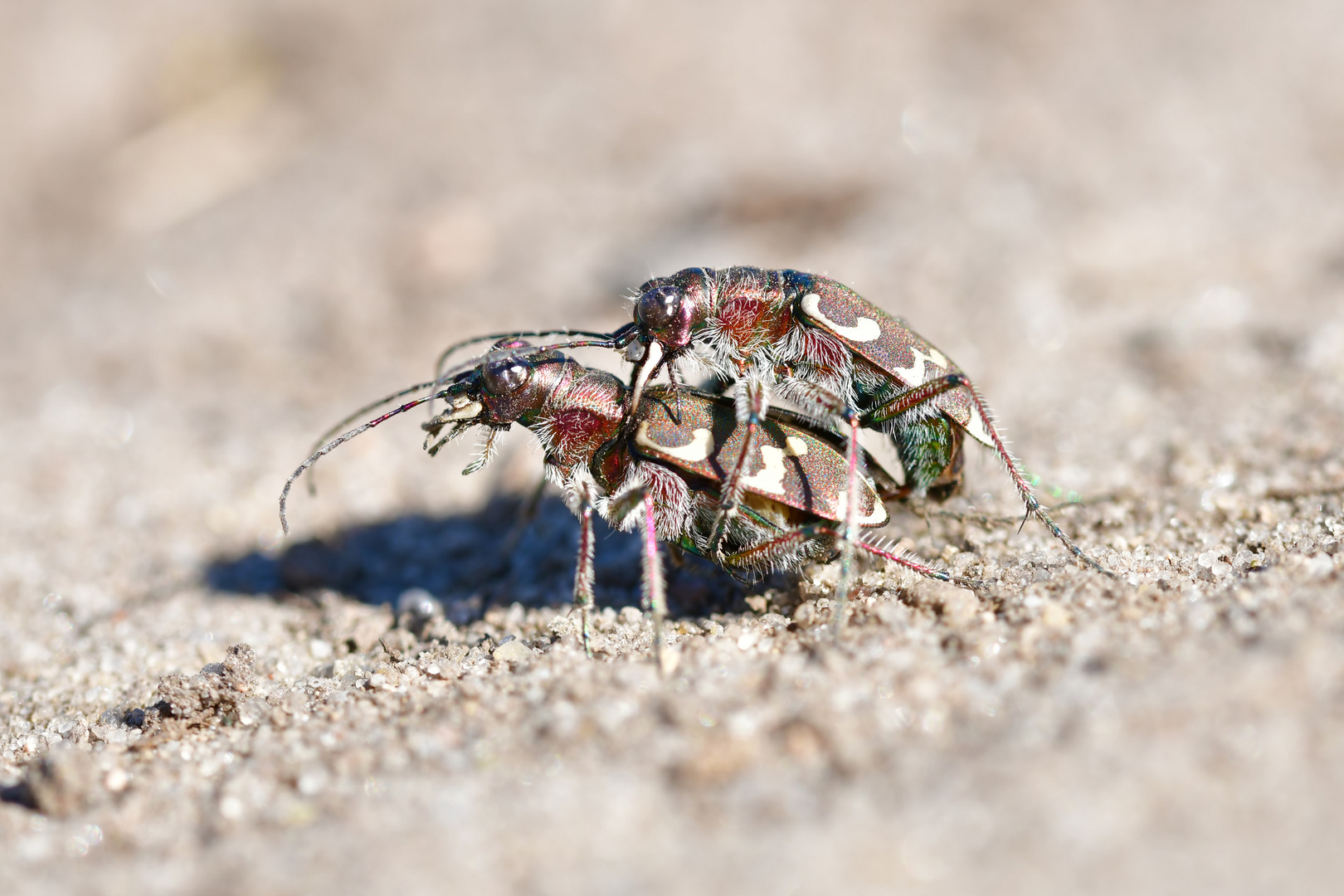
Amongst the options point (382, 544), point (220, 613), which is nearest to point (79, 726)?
point (220, 613)

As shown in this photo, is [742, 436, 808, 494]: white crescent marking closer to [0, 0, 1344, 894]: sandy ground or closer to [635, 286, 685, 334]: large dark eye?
[0, 0, 1344, 894]: sandy ground

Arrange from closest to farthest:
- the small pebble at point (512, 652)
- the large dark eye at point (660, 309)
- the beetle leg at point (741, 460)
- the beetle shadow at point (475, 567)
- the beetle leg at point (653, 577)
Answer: the beetle leg at point (653, 577)
the small pebble at point (512, 652)
the beetle leg at point (741, 460)
the large dark eye at point (660, 309)
the beetle shadow at point (475, 567)

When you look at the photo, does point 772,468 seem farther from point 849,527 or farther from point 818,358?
point 818,358

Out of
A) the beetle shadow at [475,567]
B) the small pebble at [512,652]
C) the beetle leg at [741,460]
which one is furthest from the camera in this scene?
the beetle shadow at [475,567]

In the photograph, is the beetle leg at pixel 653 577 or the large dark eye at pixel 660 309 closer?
the beetle leg at pixel 653 577

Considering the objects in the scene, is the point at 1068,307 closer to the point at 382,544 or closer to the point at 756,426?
the point at 756,426

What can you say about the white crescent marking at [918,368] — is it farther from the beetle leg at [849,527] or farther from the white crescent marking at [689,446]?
the white crescent marking at [689,446]

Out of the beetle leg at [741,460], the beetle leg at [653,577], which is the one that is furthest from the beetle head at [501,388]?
the beetle leg at [741,460]
